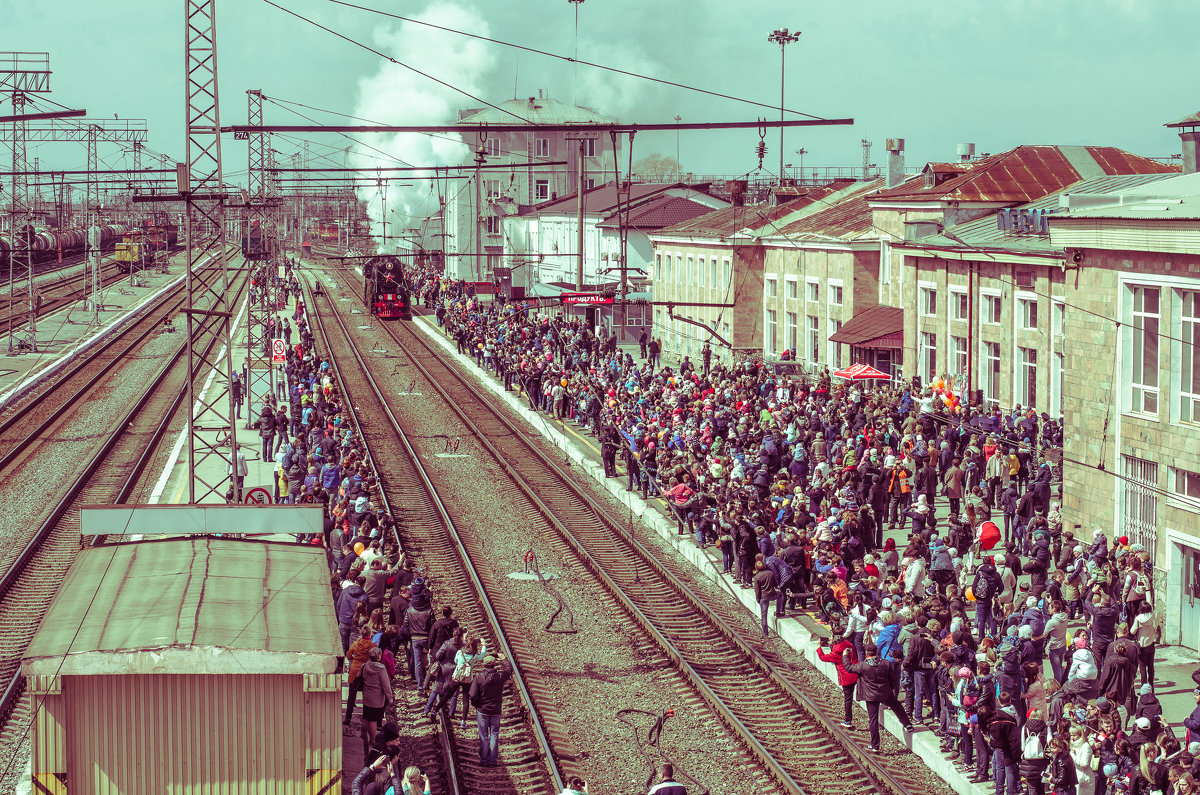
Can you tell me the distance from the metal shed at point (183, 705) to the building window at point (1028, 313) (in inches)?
947

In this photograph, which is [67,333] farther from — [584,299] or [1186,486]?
[1186,486]

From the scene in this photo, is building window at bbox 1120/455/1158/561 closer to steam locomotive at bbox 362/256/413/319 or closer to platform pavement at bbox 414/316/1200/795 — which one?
platform pavement at bbox 414/316/1200/795

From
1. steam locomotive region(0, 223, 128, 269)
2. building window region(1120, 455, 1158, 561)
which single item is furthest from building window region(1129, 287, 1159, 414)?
steam locomotive region(0, 223, 128, 269)

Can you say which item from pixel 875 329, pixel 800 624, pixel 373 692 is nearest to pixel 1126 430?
pixel 800 624

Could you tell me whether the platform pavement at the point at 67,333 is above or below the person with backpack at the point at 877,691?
above

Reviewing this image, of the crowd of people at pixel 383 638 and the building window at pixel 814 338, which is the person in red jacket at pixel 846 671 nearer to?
the crowd of people at pixel 383 638

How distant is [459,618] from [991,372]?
58.9ft

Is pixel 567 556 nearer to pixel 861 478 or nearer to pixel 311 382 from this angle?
pixel 861 478

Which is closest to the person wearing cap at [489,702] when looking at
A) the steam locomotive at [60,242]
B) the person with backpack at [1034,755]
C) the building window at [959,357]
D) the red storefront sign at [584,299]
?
the person with backpack at [1034,755]

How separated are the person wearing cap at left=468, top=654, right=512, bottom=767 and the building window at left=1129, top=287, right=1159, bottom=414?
1108 centimetres

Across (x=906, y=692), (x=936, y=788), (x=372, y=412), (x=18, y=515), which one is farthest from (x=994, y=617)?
(x=372, y=412)

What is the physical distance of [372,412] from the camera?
45.2 m

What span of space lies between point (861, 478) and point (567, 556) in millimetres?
5326

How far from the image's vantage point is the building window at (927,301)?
124ft
